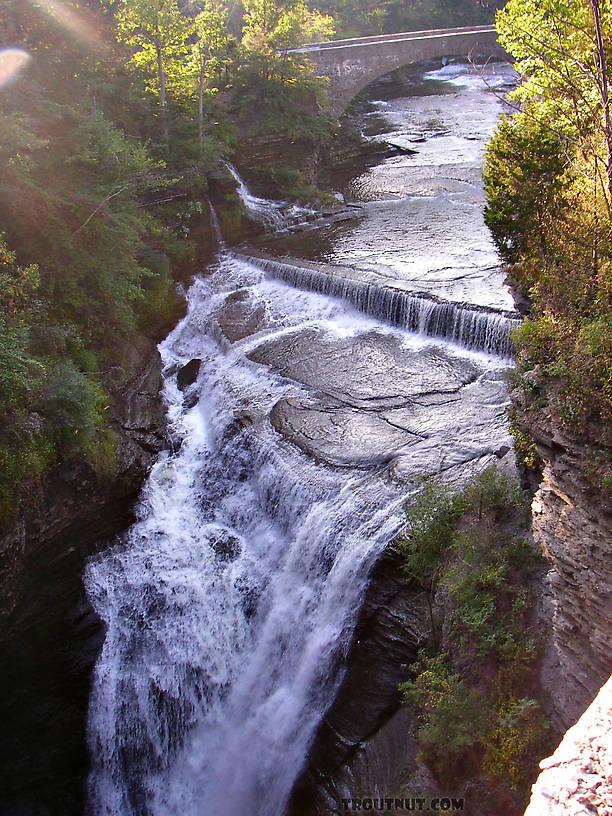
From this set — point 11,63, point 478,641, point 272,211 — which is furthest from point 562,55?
point 272,211

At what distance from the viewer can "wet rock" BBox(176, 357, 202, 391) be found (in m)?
13.8

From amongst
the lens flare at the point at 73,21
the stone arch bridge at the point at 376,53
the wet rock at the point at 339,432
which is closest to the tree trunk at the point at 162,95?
the lens flare at the point at 73,21

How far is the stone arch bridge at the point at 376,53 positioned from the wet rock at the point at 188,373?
69.2 feet

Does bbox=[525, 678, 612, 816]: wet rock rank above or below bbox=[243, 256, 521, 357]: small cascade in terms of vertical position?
above

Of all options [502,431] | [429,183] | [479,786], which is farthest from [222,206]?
[479,786]

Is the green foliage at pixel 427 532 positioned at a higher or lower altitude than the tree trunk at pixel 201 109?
lower

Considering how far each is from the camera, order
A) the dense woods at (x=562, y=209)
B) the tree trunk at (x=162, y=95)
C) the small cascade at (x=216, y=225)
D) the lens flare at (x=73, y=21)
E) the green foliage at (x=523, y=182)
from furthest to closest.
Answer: the small cascade at (x=216, y=225)
the tree trunk at (x=162, y=95)
the lens flare at (x=73, y=21)
the green foliage at (x=523, y=182)
the dense woods at (x=562, y=209)

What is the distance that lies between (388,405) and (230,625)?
15.6 feet

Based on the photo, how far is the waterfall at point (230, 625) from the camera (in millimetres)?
7816

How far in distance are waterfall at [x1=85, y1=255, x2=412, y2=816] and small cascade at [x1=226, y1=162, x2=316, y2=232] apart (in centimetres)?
1166

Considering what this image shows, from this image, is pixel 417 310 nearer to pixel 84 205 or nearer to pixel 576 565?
pixel 84 205

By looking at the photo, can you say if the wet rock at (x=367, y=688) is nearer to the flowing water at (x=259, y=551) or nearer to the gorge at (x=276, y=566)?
the gorge at (x=276, y=566)

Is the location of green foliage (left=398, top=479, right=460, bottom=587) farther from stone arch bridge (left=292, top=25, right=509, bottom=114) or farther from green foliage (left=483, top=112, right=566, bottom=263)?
stone arch bridge (left=292, top=25, right=509, bottom=114)

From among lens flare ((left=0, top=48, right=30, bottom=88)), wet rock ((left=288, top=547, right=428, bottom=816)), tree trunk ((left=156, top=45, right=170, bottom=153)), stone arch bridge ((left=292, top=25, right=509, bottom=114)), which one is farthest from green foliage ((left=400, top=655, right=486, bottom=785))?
stone arch bridge ((left=292, top=25, right=509, bottom=114))
